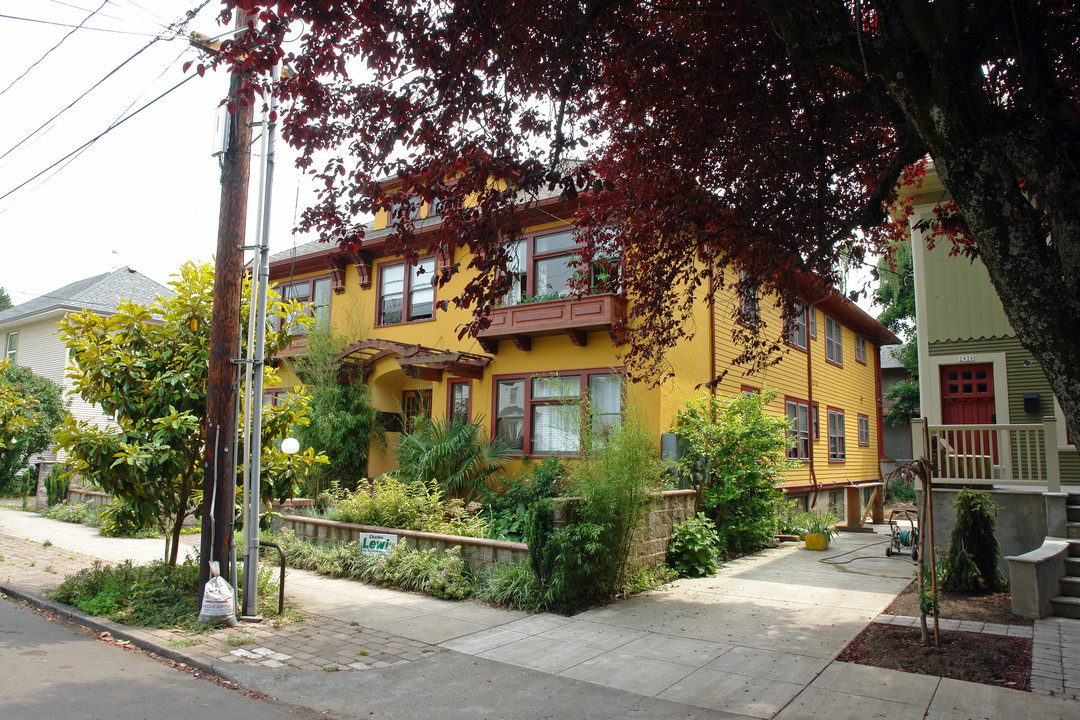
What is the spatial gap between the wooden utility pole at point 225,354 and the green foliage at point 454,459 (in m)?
6.58

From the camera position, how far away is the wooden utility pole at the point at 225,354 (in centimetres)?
773

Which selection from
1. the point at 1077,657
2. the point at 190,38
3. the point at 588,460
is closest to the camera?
the point at 1077,657

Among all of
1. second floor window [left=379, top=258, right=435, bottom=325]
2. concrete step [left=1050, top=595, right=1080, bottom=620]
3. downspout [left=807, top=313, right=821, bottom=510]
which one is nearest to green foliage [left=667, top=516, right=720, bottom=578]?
concrete step [left=1050, top=595, right=1080, bottom=620]

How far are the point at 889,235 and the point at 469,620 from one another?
7918 mm

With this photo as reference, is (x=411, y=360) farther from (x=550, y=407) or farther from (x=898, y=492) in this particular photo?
(x=898, y=492)

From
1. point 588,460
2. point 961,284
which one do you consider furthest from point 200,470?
point 961,284

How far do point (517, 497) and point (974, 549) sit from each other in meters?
7.44

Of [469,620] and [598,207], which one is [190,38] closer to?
[598,207]

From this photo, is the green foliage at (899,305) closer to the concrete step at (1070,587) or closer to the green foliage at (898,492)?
the green foliage at (898,492)

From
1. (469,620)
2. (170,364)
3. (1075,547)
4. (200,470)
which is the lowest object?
(469,620)

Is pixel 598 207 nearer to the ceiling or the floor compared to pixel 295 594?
nearer to the ceiling

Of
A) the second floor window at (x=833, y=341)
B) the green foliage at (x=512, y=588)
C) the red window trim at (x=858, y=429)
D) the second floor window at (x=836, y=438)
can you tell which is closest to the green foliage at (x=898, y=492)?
the red window trim at (x=858, y=429)

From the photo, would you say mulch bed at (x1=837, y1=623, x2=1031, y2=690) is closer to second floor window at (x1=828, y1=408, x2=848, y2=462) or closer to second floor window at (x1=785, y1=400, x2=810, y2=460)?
second floor window at (x1=785, y1=400, x2=810, y2=460)

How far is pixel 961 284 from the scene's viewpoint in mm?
13547
